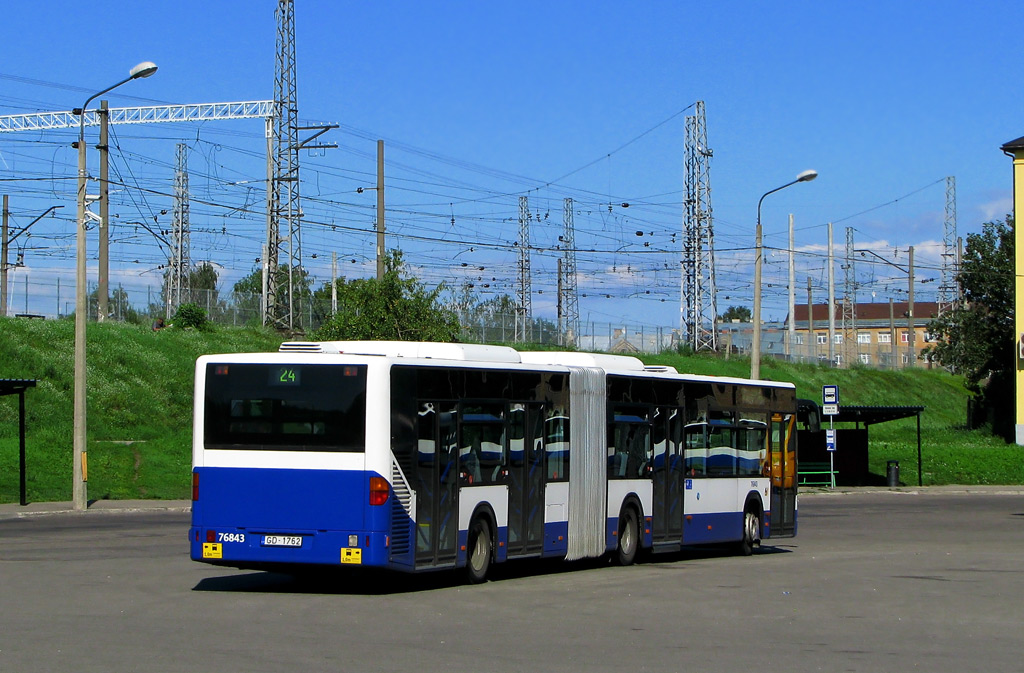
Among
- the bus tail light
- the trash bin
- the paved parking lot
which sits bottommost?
the trash bin

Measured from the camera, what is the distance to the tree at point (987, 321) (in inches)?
2699

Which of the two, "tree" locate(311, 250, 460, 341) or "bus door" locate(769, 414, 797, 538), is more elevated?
"tree" locate(311, 250, 460, 341)

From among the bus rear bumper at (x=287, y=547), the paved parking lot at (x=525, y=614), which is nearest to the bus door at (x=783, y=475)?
the paved parking lot at (x=525, y=614)

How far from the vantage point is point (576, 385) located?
58.7 feet

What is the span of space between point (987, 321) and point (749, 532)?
2037 inches

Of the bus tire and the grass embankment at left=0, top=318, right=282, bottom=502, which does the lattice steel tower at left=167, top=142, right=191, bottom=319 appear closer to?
the grass embankment at left=0, top=318, right=282, bottom=502

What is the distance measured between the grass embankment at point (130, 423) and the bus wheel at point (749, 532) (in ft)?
56.7

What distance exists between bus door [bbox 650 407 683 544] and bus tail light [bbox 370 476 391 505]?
6595 mm

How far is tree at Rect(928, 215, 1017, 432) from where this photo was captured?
68.6m

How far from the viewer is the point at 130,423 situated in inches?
1736

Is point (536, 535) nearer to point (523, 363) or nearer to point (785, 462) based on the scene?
point (523, 363)

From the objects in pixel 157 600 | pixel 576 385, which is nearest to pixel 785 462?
pixel 576 385

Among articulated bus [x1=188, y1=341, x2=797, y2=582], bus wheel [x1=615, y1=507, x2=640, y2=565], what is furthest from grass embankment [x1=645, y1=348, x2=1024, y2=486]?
articulated bus [x1=188, y1=341, x2=797, y2=582]

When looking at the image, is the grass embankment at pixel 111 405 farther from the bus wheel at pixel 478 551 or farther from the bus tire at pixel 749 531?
the bus wheel at pixel 478 551
